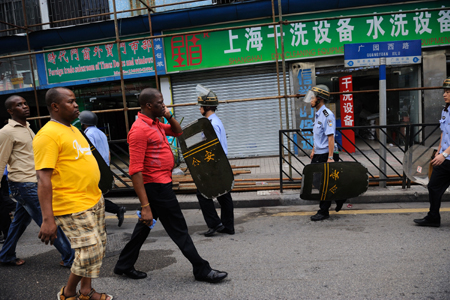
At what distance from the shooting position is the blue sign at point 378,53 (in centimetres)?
523

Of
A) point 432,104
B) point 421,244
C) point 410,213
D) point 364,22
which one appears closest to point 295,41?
point 364,22

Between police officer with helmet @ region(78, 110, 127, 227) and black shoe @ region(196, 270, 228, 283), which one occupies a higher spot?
police officer with helmet @ region(78, 110, 127, 227)

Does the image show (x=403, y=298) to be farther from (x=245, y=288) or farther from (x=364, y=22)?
(x=364, y=22)

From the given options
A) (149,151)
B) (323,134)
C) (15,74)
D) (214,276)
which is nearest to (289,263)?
(214,276)

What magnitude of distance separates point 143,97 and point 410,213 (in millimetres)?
3738

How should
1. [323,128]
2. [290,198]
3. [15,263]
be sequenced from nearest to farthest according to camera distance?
[15,263] → [323,128] → [290,198]

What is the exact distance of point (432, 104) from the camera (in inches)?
352

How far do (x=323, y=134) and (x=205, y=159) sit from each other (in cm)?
167

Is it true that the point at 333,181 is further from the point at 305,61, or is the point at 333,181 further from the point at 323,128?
the point at 305,61

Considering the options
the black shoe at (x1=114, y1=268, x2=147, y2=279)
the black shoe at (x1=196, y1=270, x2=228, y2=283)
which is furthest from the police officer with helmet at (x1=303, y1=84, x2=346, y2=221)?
the black shoe at (x1=114, y1=268, x2=147, y2=279)

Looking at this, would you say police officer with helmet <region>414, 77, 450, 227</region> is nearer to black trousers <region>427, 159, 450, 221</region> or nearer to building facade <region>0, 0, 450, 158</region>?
black trousers <region>427, 159, 450, 221</region>

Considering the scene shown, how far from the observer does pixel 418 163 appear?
183 inches

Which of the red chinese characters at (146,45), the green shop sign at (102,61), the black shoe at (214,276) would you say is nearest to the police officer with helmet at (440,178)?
the black shoe at (214,276)

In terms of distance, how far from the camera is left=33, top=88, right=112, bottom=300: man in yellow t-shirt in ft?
7.22
